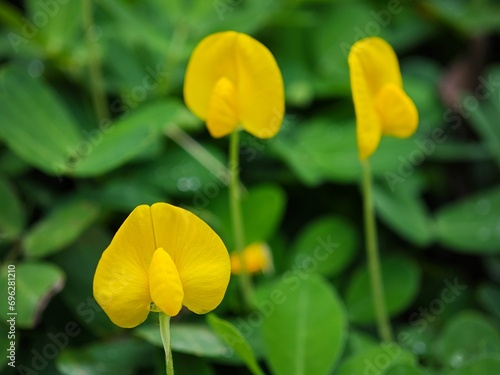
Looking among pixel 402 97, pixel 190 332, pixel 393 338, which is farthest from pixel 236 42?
pixel 393 338

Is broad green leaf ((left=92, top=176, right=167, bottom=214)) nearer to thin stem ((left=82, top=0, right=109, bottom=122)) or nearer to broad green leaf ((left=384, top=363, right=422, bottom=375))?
thin stem ((left=82, top=0, right=109, bottom=122))

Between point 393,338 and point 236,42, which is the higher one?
point 236,42

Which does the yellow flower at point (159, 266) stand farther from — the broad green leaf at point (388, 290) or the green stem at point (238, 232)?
the broad green leaf at point (388, 290)

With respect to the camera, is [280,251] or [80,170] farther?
[280,251]

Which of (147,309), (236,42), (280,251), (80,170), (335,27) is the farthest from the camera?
(335,27)

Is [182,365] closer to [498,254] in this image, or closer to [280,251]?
[280,251]

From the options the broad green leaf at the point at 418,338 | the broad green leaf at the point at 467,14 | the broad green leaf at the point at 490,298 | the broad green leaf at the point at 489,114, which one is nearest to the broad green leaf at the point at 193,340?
the broad green leaf at the point at 418,338

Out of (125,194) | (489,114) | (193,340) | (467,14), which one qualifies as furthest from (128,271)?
(467,14)
